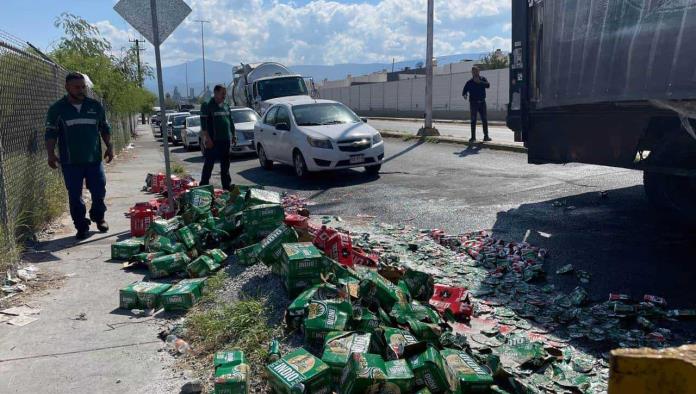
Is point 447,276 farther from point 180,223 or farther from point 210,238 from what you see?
point 180,223

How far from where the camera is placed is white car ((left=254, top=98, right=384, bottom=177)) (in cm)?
1124

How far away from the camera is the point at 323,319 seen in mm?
3568

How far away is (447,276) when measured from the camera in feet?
17.3

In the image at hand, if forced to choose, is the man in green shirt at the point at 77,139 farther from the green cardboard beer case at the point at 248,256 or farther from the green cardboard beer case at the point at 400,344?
the green cardboard beer case at the point at 400,344

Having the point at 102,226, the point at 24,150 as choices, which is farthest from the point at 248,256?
the point at 24,150

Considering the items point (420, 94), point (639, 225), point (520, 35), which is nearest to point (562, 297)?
point (639, 225)

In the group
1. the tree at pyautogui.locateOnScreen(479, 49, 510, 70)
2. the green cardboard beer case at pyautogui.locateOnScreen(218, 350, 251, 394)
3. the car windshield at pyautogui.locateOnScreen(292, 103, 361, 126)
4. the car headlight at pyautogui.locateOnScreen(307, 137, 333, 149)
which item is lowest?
the green cardboard beer case at pyautogui.locateOnScreen(218, 350, 251, 394)

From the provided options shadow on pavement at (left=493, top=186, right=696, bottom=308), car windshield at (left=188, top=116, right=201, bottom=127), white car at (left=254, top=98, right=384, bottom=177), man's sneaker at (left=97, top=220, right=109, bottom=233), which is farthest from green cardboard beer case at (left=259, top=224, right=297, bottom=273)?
car windshield at (left=188, top=116, right=201, bottom=127)

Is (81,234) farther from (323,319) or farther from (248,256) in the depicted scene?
(323,319)

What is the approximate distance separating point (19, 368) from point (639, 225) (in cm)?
649

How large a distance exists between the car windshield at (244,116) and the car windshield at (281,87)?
411cm

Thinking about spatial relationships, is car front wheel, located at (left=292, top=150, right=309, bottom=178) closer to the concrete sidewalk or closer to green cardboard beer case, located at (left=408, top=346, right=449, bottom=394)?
the concrete sidewalk

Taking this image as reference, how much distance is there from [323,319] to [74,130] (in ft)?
15.4

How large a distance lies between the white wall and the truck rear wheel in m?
29.1
